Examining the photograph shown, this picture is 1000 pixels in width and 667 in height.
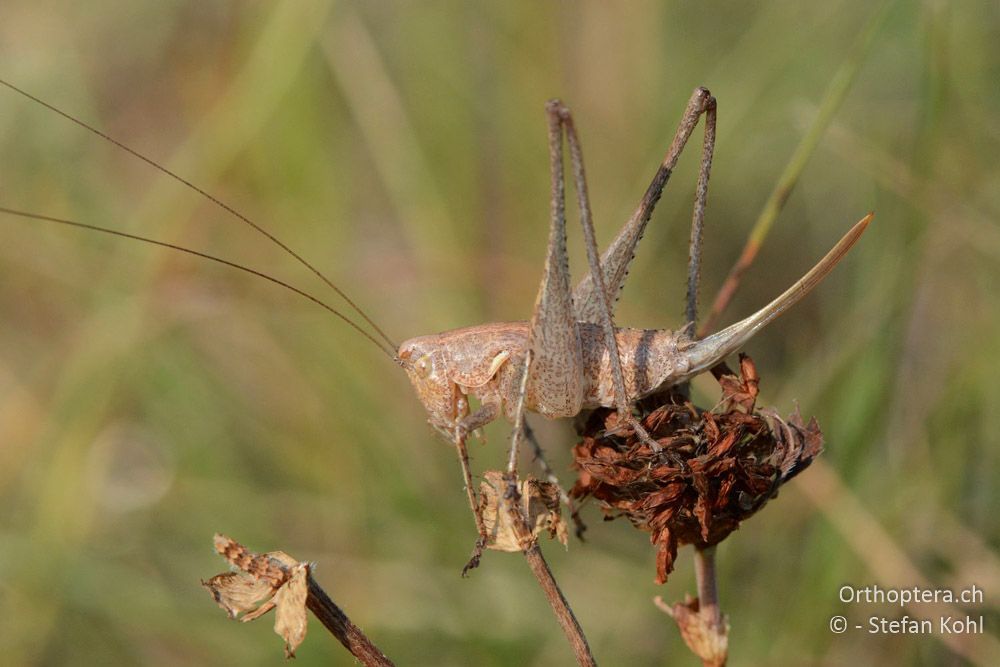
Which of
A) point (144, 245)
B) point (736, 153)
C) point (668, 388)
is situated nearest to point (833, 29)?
point (736, 153)

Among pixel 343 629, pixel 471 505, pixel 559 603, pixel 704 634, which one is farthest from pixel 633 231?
pixel 343 629

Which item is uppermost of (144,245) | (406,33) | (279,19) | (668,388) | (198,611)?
(406,33)

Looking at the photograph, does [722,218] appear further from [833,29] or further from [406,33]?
[406,33]

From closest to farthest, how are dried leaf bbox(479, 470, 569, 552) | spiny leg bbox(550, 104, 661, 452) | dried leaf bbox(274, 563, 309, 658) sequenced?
1. dried leaf bbox(274, 563, 309, 658)
2. dried leaf bbox(479, 470, 569, 552)
3. spiny leg bbox(550, 104, 661, 452)

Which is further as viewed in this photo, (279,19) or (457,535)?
(279,19)

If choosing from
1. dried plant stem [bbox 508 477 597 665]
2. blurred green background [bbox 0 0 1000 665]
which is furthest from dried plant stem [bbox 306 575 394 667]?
blurred green background [bbox 0 0 1000 665]

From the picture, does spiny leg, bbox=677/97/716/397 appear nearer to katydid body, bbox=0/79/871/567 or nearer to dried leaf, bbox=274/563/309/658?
katydid body, bbox=0/79/871/567
